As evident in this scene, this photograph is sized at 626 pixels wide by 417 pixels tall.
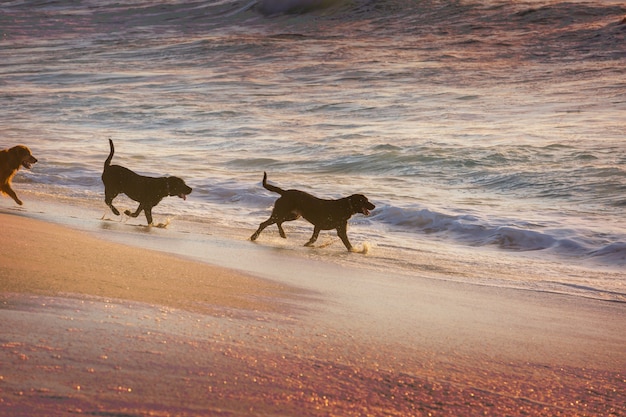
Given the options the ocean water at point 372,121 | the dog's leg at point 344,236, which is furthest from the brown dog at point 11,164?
the dog's leg at point 344,236

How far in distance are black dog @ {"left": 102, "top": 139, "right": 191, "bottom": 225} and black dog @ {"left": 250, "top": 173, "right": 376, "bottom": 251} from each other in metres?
1.51

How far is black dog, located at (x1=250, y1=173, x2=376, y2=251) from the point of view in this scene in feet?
33.8

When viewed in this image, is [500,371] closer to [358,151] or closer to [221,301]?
[221,301]

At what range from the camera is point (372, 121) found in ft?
96.0

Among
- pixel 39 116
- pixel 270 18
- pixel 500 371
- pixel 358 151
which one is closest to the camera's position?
pixel 500 371

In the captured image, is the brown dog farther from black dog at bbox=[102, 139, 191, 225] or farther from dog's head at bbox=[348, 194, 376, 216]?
dog's head at bbox=[348, 194, 376, 216]

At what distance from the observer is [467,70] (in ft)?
129

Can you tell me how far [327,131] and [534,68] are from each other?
14.8 meters

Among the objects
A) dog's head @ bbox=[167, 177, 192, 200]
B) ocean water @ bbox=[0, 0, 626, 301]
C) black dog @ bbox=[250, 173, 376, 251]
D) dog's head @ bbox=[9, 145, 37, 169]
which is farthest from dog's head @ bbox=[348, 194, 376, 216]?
dog's head @ bbox=[9, 145, 37, 169]

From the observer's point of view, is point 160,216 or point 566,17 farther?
point 566,17

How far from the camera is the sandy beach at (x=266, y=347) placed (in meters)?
3.29

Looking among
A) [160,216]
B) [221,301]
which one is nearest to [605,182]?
[160,216]

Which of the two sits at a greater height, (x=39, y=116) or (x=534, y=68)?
(x=534, y=68)

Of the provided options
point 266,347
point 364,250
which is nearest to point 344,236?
point 364,250
